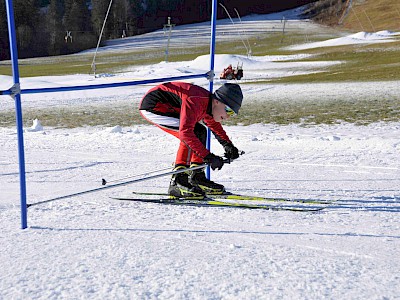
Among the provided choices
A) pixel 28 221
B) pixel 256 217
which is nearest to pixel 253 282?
pixel 256 217

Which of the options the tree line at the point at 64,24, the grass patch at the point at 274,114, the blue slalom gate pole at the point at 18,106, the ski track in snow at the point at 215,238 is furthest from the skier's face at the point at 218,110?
the tree line at the point at 64,24

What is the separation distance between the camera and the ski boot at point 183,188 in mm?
4516

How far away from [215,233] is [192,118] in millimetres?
1033

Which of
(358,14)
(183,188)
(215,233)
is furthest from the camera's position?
(358,14)

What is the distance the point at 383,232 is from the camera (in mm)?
3447

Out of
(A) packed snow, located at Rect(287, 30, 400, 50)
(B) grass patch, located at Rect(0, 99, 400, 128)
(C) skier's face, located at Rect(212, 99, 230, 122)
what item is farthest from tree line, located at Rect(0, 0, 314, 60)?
(C) skier's face, located at Rect(212, 99, 230, 122)

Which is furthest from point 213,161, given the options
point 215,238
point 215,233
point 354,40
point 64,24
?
point 64,24

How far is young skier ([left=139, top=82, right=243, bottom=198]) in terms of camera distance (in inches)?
160

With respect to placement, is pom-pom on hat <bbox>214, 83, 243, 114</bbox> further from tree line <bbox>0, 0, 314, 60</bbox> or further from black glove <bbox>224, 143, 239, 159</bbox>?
tree line <bbox>0, 0, 314, 60</bbox>

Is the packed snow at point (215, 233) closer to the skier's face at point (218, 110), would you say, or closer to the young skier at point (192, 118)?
the young skier at point (192, 118)

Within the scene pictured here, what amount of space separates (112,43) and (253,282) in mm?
62836

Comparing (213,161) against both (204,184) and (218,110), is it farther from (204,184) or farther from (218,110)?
(204,184)

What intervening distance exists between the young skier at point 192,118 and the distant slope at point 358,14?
62.6 meters

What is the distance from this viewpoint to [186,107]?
4055 mm
